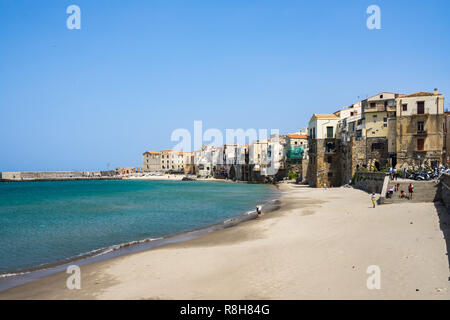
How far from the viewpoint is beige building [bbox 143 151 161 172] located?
176700 millimetres

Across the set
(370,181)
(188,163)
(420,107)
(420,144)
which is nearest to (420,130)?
(420,144)

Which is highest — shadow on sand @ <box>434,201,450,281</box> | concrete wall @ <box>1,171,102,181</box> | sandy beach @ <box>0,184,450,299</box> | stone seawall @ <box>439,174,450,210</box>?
stone seawall @ <box>439,174,450,210</box>

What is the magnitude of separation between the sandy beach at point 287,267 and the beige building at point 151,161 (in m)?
161

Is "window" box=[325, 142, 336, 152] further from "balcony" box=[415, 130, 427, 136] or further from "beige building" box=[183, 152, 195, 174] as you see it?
"beige building" box=[183, 152, 195, 174]

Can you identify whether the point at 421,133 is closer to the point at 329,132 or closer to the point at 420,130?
the point at 420,130

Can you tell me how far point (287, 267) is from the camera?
11914mm

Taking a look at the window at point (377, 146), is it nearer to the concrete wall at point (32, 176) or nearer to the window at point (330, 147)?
the window at point (330, 147)

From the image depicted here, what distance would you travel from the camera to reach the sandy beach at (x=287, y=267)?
9.65 metres

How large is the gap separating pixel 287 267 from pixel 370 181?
99.7 feet

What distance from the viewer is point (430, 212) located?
20.5m

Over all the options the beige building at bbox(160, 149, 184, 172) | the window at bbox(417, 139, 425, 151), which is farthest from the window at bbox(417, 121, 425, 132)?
the beige building at bbox(160, 149, 184, 172)

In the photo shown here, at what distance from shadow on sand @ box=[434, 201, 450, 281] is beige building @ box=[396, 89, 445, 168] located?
20.4 meters
